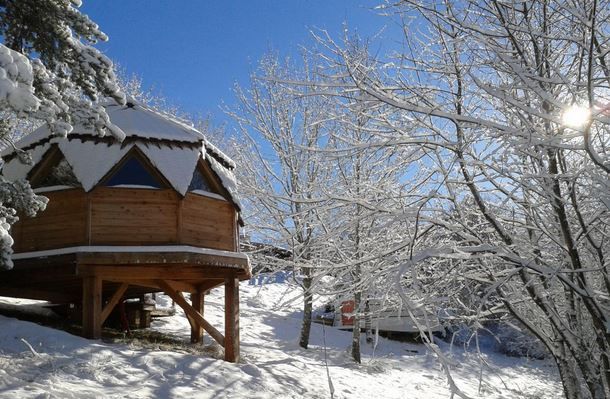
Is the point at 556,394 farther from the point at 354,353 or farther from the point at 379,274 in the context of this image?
the point at 379,274

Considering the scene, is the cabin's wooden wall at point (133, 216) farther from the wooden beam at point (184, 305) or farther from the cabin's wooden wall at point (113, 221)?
the wooden beam at point (184, 305)

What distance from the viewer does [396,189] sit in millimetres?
5895

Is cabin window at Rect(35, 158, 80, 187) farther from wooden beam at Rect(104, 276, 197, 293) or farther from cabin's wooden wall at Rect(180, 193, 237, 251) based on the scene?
cabin's wooden wall at Rect(180, 193, 237, 251)

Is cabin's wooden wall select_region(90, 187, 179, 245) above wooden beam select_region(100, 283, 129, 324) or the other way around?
above

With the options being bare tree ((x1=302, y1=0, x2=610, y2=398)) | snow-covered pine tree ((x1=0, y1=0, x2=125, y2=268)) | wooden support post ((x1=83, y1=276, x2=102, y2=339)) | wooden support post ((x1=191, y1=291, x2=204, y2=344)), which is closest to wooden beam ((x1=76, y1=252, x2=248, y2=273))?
wooden support post ((x1=83, y1=276, x2=102, y2=339))

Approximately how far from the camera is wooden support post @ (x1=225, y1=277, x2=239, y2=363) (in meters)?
11.6

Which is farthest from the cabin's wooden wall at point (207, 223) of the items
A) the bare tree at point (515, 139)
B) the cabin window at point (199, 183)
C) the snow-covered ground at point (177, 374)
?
the bare tree at point (515, 139)

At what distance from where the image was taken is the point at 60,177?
36.5 ft

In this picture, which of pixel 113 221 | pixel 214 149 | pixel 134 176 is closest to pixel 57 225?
pixel 113 221

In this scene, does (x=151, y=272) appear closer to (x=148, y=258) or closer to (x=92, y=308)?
(x=148, y=258)

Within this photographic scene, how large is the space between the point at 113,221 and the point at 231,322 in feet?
10.4

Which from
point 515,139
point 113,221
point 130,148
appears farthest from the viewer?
point 130,148

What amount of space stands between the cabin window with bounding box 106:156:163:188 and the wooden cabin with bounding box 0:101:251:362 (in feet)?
0.06

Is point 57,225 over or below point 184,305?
over
